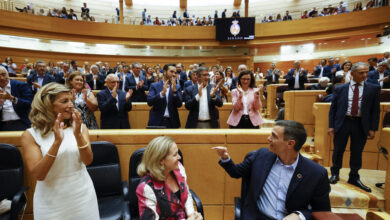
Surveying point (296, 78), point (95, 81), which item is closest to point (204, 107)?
point (296, 78)

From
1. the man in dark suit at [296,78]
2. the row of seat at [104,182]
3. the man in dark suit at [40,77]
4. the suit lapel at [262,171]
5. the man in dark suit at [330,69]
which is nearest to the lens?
the suit lapel at [262,171]

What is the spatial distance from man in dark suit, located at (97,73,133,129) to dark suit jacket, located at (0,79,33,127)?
907mm

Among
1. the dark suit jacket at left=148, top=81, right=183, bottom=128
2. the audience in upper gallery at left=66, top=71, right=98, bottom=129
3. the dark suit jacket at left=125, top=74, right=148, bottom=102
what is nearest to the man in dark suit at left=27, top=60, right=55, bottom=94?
the dark suit jacket at left=125, top=74, right=148, bottom=102

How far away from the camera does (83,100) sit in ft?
8.99

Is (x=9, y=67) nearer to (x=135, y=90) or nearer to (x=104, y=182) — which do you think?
(x=135, y=90)

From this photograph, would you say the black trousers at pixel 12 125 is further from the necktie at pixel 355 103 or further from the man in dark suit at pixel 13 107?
the necktie at pixel 355 103

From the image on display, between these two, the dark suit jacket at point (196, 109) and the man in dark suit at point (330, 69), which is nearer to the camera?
the dark suit jacket at point (196, 109)

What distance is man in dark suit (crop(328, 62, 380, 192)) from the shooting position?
259cm

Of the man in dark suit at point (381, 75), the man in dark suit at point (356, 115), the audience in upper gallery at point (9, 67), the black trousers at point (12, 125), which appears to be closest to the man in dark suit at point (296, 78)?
the man in dark suit at point (381, 75)

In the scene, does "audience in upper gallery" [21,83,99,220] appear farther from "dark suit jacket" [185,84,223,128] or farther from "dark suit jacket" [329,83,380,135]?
"dark suit jacket" [329,83,380,135]

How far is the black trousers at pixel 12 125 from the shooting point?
2.69 meters

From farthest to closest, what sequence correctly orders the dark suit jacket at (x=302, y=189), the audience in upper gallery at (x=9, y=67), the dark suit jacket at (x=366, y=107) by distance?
the audience in upper gallery at (x=9, y=67), the dark suit jacket at (x=366, y=107), the dark suit jacket at (x=302, y=189)

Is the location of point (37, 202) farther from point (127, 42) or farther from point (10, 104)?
point (127, 42)

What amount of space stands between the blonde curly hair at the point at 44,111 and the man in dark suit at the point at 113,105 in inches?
58.2
